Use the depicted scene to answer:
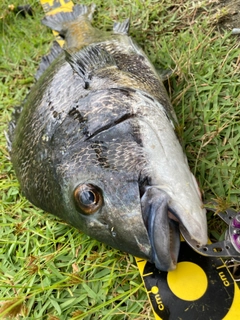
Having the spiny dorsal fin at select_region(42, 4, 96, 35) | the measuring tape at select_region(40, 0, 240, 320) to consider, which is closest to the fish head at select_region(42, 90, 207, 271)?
the measuring tape at select_region(40, 0, 240, 320)

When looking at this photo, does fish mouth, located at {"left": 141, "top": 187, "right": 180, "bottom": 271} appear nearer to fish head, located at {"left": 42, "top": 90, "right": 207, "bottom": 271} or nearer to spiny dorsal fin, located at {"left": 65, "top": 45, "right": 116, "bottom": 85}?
fish head, located at {"left": 42, "top": 90, "right": 207, "bottom": 271}

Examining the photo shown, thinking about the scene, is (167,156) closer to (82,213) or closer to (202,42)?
(82,213)

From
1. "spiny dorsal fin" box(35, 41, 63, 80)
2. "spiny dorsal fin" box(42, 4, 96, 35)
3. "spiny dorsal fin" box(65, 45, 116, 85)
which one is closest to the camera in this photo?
"spiny dorsal fin" box(65, 45, 116, 85)

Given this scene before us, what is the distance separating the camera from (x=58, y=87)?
9.19 feet

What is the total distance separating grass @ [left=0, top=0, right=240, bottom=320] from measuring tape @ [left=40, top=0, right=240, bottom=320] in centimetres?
21

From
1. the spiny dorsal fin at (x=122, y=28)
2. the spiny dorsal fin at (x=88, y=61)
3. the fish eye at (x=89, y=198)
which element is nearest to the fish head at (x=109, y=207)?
the fish eye at (x=89, y=198)

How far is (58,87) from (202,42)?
1481mm

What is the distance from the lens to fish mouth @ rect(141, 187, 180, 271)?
6.38 ft

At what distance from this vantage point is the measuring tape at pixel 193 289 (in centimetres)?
214

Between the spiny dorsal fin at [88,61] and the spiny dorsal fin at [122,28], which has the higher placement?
the spiny dorsal fin at [88,61]

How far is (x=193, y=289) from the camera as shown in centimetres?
222

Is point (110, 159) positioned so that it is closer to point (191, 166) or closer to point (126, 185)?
point (126, 185)

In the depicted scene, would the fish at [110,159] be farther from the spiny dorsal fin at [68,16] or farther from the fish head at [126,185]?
the spiny dorsal fin at [68,16]

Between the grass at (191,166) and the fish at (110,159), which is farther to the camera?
the grass at (191,166)
